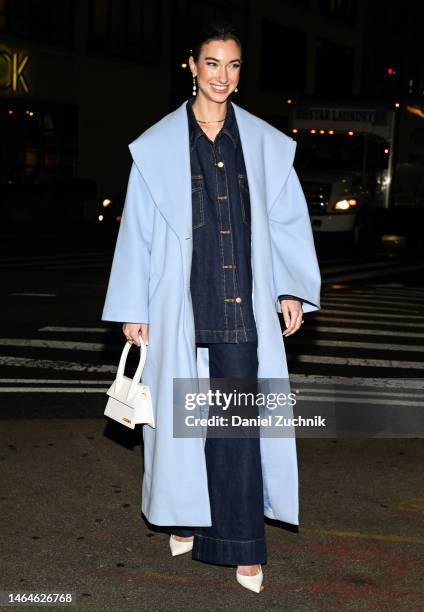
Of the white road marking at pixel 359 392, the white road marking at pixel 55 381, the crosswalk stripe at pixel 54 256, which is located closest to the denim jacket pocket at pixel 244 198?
the white road marking at pixel 359 392

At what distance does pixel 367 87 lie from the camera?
55.9 m

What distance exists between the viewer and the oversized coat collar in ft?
14.8

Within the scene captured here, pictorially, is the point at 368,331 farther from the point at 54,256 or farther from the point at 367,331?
the point at 54,256

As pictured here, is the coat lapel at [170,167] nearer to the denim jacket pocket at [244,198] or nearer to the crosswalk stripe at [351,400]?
the denim jacket pocket at [244,198]

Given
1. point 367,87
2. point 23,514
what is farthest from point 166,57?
point 23,514

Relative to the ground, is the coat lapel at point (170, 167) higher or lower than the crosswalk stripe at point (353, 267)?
higher

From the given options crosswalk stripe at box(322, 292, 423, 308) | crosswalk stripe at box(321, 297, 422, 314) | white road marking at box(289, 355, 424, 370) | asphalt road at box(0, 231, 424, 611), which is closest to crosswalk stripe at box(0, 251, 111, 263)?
crosswalk stripe at box(322, 292, 423, 308)

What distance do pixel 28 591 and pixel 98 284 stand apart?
1126 centimetres

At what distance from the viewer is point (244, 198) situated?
15.0 feet

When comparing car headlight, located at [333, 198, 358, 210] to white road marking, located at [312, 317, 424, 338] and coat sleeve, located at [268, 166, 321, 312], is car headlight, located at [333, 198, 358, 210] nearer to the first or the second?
white road marking, located at [312, 317, 424, 338]

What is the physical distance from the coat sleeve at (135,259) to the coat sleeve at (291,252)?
51 centimetres

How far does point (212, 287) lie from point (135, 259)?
1.11 feet

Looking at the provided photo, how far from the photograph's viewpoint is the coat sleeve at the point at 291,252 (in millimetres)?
4676

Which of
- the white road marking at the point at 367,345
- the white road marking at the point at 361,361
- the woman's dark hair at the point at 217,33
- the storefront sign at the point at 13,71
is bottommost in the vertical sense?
the white road marking at the point at 367,345
